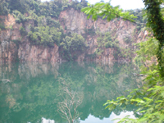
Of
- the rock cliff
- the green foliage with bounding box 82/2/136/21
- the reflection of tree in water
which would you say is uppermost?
the rock cliff

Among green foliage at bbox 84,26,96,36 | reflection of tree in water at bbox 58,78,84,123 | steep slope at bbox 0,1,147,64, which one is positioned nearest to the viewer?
reflection of tree in water at bbox 58,78,84,123

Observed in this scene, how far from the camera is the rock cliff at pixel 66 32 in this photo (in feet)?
101

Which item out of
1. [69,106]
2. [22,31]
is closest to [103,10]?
[69,106]

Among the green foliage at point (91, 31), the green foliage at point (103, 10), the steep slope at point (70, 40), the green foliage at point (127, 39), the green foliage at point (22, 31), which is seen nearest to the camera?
the green foliage at point (103, 10)

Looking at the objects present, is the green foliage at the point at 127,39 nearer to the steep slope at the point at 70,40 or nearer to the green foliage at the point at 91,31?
the steep slope at the point at 70,40

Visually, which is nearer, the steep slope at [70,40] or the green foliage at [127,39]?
the steep slope at [70,40]

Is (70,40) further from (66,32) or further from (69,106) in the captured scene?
A: (69,106)

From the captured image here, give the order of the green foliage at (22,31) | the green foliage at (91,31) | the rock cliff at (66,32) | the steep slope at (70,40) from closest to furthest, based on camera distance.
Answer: the rock cliff at (66,32), the steep slope at (70,40), the green foliage at (22,31), the green foliage at (91,31)

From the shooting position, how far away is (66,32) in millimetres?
46156

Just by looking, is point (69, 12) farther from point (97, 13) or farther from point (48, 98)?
point (97, 13)

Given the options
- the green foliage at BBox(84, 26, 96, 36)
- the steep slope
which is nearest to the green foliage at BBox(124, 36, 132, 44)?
the steep slope

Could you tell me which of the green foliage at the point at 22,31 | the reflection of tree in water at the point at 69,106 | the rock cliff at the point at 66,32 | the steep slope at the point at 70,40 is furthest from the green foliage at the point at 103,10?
the green foliage at the point at 22,31

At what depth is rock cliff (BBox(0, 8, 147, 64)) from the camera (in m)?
30.7

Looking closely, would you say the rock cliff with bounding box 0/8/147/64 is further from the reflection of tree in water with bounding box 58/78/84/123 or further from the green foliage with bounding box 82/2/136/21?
the green foliage with bounding box 82/2/136/21
